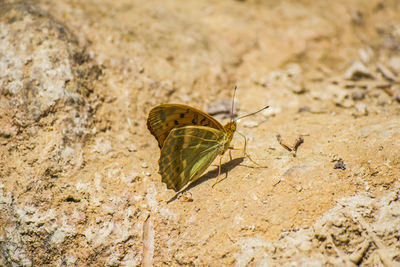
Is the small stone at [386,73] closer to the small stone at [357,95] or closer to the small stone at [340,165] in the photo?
the small stone at [357,95]

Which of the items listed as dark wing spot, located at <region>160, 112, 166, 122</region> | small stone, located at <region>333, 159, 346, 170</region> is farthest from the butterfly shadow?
small stone, located at <region>333, 159, 346, 170</region>

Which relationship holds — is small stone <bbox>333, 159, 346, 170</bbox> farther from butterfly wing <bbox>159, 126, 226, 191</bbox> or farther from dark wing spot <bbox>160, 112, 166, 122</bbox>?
dark wing spot <bbox>160, 112, 166, 122</bbox>

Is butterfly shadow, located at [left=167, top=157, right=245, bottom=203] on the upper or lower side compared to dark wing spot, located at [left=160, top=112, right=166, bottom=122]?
lower

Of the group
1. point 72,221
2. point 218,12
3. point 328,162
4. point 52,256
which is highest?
point 218,12

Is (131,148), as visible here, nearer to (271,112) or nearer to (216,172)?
(216,172)

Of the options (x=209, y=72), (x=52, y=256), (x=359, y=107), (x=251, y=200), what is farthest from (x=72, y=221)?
(x=359, y=107)

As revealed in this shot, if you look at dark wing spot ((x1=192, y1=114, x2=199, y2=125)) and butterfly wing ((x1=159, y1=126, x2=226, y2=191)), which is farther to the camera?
dark wing spot ((x1=192, y1=114, x2=199, y2=125))

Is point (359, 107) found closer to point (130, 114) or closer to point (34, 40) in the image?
point (130, 114)
